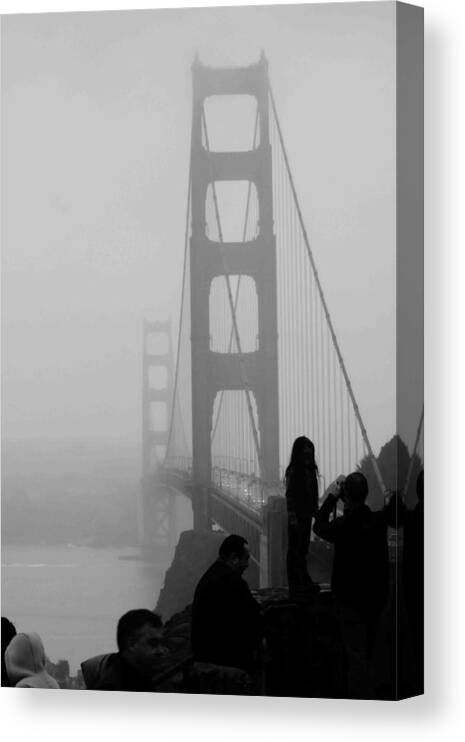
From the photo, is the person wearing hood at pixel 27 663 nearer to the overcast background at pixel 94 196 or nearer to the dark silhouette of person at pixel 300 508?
the overcast background at pixel 94 196

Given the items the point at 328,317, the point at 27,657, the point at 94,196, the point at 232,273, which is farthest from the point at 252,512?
the point at 94,196

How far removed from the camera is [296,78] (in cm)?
606

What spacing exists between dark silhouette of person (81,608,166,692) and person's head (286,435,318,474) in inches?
24.0

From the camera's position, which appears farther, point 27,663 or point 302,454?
point 27,663

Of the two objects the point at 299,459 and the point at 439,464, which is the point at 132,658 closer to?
the point at 299,459

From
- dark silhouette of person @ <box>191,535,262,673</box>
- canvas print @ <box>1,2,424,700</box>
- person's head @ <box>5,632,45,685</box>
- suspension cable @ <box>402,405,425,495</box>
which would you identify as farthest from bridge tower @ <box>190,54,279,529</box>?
person's head @ <box>5,632,45,685</box>

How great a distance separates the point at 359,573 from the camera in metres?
6.03

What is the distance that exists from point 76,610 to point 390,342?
1230 millimetres

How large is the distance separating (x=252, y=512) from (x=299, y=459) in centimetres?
21

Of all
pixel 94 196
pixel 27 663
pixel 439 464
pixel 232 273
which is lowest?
pixel 27 663

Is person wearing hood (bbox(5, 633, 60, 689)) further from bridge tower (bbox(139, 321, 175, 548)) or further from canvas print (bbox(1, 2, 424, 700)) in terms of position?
bridge tower (bbox(139, 321, 175, 548))

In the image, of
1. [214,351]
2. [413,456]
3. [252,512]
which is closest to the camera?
[413,456]

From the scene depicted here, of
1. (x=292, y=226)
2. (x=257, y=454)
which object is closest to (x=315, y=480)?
(x=257, y=454)

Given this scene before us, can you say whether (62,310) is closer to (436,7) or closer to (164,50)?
(164,50)
